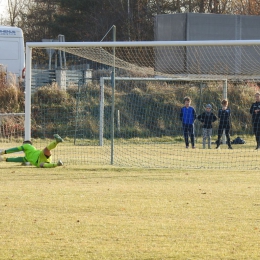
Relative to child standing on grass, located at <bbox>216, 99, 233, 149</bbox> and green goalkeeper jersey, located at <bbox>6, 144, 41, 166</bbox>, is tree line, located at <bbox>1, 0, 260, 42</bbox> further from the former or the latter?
green goalkeeper jersey, located at <bbox>6, 144, 41, 166</bbox>

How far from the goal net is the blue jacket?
0.78m

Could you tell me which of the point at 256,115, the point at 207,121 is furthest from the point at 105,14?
the point at 256,115

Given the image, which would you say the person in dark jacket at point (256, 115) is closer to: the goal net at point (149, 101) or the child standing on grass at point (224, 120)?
the goal net at point (149, 101)

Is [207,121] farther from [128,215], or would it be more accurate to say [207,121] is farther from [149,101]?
[128,215]

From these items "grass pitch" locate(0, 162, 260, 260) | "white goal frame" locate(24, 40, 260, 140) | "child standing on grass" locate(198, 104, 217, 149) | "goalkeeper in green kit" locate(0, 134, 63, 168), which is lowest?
"grass pitch" locate(0, 162, 260, 260)

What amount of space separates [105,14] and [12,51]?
1984 cm

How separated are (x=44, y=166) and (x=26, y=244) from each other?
7087 mm

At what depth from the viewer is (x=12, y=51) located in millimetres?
27016

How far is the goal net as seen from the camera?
1986 centimetres

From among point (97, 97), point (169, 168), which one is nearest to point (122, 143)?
point (97, 97)

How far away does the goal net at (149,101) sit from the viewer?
65.2 ft

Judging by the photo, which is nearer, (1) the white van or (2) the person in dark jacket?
(2) the person in dark jacket

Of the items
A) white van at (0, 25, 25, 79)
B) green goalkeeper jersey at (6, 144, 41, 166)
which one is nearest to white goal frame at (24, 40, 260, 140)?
green goalkeeper jersey at (6, 144, 41, 166)

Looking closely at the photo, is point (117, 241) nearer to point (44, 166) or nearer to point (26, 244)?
point (26, 244)
